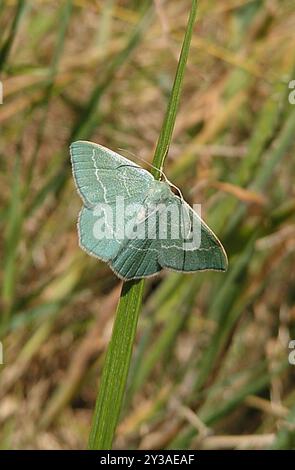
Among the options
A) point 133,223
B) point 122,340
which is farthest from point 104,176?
point 122,340

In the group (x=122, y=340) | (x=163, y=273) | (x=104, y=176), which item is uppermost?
(x=104, y=176)

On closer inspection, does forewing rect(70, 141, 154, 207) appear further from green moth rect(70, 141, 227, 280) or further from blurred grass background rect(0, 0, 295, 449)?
blurred grass background rect(0, 0, 295, 449)

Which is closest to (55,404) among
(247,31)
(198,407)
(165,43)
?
(198,407)

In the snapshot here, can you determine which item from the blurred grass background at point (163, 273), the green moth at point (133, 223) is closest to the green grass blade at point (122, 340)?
the green moth at point (133, 223)

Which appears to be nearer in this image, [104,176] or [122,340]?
[122,340]

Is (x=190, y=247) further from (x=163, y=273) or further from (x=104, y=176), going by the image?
(x=163, y=273)

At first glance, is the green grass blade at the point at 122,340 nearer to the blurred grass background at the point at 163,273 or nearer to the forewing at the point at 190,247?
the forewing at the point at 190,247

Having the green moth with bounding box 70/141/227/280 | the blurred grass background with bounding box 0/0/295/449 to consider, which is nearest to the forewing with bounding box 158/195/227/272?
the green moth with bounding box 70/141/227/280

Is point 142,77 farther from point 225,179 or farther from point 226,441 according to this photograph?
point 226,441
